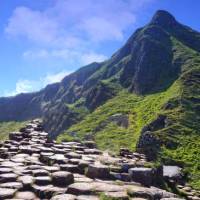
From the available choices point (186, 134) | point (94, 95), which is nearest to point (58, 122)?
point (94, 95)

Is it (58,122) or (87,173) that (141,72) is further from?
(87,173)

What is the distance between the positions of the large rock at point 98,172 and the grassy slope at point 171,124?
3816cm

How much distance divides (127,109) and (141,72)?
43.6m

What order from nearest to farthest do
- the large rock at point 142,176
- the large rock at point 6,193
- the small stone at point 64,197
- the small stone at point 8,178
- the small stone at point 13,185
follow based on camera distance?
the small stone at point 64,197
the large rock at point 6,193
the small stone at point 13,185
the small stone at point 8,178
the large rock at point 142,176

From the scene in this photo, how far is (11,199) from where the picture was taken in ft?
36.1

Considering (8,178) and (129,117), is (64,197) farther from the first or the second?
(129,117)

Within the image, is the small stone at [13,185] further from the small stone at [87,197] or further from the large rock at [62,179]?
the small stone at [87,197]

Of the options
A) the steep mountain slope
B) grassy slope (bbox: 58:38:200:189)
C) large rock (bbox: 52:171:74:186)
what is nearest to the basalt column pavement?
large rock (bbox: 52:171:74:186)

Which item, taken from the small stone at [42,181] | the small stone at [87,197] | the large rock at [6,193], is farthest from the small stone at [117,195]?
the large rock at [6,193]

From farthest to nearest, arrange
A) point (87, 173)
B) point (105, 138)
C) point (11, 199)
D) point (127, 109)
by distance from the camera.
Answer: point (127, 109), point (105, 138), point (87, 173), point (11, 199)

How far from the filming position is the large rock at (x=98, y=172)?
1447 cm

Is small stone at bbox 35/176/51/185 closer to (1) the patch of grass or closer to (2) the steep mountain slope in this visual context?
(2) the steep mountain slope

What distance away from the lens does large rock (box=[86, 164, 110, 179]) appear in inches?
570

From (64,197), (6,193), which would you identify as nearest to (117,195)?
(64,197)
